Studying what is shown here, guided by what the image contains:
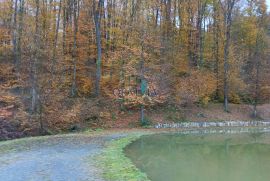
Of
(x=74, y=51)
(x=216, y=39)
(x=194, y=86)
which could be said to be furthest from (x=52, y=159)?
(x=216, y=39)

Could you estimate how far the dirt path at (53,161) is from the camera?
10.9 metres

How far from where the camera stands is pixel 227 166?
14.1 meters

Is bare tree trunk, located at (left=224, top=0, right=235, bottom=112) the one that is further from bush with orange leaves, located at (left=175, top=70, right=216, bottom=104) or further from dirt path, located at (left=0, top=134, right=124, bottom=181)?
dirt path, located at (left=0, top=134, right=124, bottom=181)

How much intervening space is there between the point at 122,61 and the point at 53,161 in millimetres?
17173

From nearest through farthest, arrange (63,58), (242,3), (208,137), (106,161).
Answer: (106,161), (208,137), (63,58), (242,3)

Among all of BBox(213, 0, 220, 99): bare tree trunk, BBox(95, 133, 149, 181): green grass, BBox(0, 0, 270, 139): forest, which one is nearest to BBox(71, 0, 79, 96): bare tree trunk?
BBox(0, 0, 270, 139): forest

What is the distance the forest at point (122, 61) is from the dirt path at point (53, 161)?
5.08 m

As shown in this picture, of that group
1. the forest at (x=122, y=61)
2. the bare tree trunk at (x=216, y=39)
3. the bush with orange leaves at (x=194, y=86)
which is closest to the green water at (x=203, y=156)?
the forest at (x=122, y=61)

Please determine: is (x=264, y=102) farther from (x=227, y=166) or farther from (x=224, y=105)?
(x=227, y=166)

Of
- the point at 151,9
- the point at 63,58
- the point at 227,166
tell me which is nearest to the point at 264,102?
the point at 151,9

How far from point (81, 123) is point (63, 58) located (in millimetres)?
7000

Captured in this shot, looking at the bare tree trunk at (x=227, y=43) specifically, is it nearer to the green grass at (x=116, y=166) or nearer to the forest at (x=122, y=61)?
the forest at (x=122, y=61)

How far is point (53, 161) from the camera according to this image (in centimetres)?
1338

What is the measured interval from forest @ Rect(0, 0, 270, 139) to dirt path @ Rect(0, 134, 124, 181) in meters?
5.08
